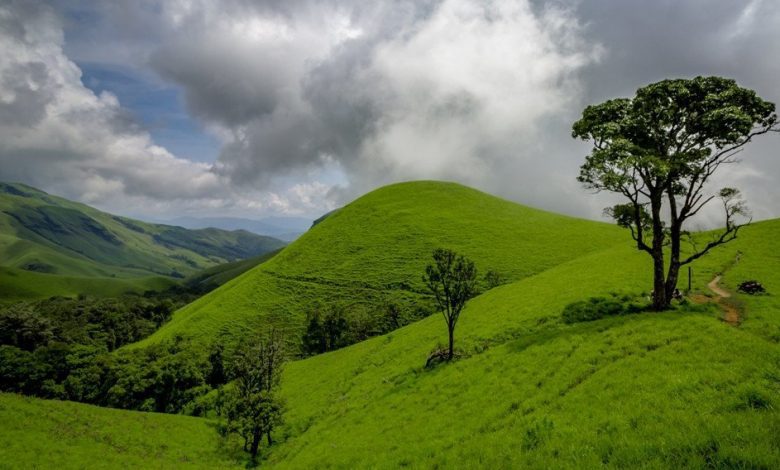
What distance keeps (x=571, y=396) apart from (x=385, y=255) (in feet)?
354

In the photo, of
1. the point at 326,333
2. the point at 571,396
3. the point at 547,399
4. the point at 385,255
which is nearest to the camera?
the point at 571,396

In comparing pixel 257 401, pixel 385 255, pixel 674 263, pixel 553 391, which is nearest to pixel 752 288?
pixel 674 263

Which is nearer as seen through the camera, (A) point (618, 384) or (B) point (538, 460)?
(B) point (538, 460)

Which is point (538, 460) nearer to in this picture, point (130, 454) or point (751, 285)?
point (751, 285)

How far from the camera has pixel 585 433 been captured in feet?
49.7

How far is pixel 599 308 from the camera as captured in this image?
3603cm

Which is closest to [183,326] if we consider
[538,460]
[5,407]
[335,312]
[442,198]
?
[335,312]

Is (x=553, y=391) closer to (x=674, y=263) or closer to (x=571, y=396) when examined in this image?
(x=571, y=396)

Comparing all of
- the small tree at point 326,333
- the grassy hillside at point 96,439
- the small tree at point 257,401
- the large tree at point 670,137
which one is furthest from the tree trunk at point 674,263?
the small tree at point 326,333

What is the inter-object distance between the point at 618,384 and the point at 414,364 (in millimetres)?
23705

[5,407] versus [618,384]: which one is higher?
[618,384]

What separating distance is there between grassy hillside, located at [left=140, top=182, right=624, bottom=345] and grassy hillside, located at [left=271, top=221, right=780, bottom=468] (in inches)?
2409

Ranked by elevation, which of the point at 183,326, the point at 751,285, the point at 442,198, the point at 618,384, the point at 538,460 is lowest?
the point at 183,326

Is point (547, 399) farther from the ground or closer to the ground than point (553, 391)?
closer to the ground
